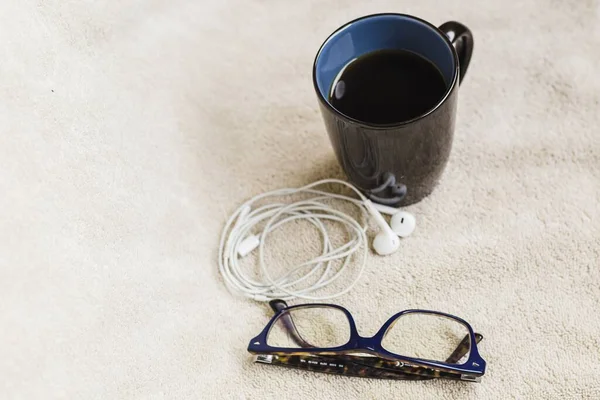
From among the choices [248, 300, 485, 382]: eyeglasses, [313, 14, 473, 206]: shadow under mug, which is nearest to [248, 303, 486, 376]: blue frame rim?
[248, 300, 485, 382]: eyeglasses

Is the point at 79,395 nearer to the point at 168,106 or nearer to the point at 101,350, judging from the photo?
the point at 101,350

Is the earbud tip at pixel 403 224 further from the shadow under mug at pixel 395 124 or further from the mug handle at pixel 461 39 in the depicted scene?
the mug handle at pixel 461 39

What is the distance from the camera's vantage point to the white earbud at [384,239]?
21.9 inches

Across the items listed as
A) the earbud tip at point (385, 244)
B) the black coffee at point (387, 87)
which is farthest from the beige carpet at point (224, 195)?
the black coffee at point (387, 87)

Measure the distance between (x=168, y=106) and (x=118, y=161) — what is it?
0.27 ft

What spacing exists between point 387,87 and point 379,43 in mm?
44

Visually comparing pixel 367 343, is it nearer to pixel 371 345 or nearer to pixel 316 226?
pixel 371 345

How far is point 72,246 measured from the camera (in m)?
0.53

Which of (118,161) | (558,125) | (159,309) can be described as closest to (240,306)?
(159,309)

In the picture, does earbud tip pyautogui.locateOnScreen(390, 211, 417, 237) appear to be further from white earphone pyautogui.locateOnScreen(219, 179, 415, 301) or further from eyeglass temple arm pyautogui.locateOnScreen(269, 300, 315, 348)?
eyeglass temple arm pyautogui.locateOnScreen(269, 300, 315, 348)

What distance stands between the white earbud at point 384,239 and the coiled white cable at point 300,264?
1cm

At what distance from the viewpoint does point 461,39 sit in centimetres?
52

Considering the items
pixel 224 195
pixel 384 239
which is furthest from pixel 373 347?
pixel 224 195

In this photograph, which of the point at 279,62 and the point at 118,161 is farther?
the point at 279,62
